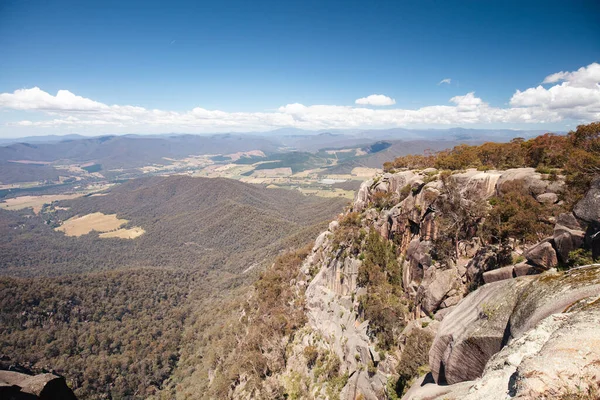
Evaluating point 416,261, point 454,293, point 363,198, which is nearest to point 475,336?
point 454,293

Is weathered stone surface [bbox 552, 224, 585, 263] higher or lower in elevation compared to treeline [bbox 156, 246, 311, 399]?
higher

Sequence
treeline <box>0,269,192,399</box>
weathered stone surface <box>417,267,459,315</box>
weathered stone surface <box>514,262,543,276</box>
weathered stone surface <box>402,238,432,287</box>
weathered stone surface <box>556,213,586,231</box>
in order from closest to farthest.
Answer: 1. weathered stone surface <box>556,213,586,231</box>
2. weathered stone surface <box>514,262,543,276</box>
3. weathered stone surface <box>417,267,459,315</box>
4. weathered stone surface <box>402,238,432,287</box>
5. treeline <box>0,269,192,399</box>

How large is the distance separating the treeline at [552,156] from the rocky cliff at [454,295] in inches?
97.7

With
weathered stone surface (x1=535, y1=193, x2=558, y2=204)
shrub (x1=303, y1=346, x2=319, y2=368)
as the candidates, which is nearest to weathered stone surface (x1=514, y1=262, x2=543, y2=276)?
weathered stone surface (x1=535, y1=193, x2=558, y2=204)

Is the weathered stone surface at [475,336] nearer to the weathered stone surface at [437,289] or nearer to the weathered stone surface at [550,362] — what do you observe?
A: the weathered stone surface at [550,362]

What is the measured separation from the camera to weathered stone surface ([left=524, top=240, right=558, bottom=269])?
54.4 ft

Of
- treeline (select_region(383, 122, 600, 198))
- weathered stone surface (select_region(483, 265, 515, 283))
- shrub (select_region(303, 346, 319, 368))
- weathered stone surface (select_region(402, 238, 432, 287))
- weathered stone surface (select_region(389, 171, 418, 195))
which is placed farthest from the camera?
weathered stone surface (select_region(389, 171, 418, 195))

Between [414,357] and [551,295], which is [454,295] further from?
[551,295]

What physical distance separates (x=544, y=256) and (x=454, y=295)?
984 centimetres

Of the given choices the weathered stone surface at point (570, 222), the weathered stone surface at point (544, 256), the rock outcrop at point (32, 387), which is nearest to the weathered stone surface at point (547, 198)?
the weathered stone surface at point (570, 222)

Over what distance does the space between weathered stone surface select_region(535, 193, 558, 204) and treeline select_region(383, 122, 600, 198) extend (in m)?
2.19

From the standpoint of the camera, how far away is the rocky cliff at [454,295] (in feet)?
33.0

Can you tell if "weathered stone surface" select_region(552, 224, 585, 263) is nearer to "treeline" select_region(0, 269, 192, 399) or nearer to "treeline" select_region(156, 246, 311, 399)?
"treeline" select_region(156, 246, 311, 399)

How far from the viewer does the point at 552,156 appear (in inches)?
1318
